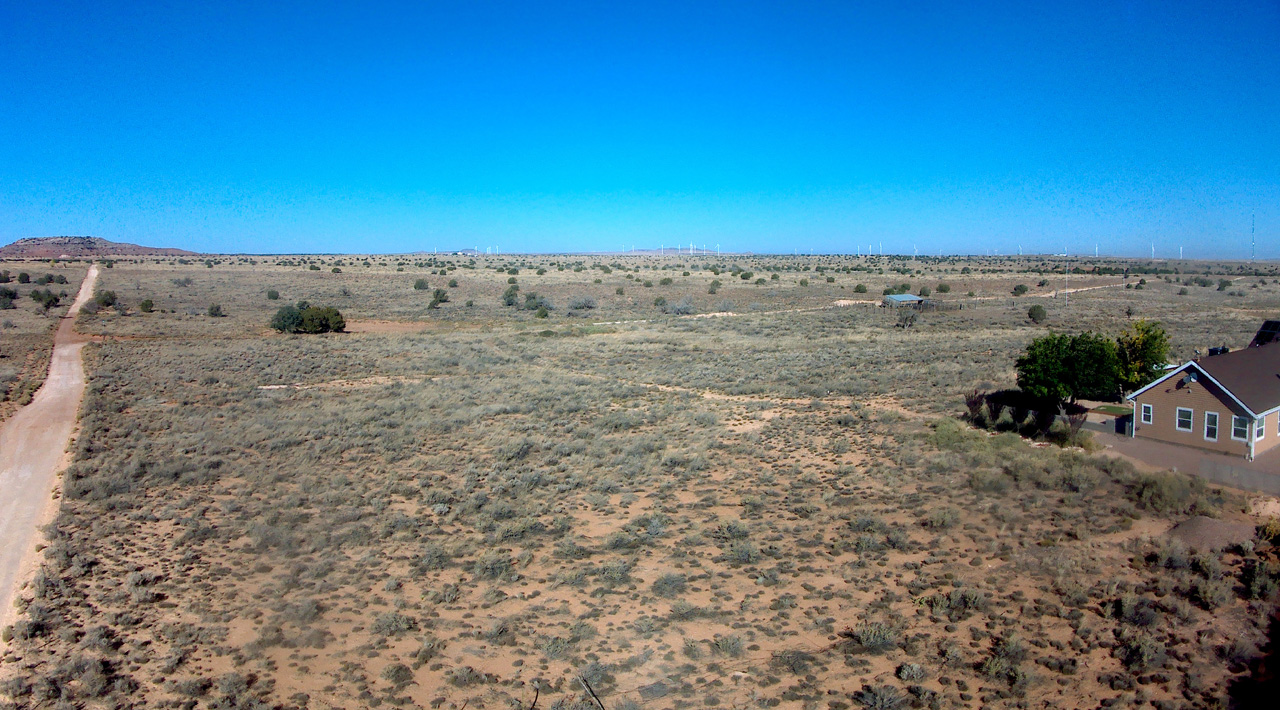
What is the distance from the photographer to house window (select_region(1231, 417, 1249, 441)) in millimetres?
17703

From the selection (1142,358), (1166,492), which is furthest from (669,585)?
(1142,358)

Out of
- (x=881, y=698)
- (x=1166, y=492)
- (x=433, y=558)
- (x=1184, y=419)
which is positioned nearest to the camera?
(x=881, y=698)

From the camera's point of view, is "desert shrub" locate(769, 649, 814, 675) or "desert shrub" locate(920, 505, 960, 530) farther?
"desert shrub" locate(920, 505, 960, 530)

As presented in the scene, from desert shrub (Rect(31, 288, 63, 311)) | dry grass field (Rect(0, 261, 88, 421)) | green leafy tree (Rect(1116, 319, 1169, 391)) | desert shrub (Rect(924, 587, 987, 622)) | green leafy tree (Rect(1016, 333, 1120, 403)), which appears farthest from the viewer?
desert shrub (Rect(31, 288, 63, 311))

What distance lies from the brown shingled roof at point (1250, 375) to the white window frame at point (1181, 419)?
45.4 inches

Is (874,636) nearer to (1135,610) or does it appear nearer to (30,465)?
(1135,610)

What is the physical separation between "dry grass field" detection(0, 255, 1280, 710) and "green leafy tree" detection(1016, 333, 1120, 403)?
116 inches

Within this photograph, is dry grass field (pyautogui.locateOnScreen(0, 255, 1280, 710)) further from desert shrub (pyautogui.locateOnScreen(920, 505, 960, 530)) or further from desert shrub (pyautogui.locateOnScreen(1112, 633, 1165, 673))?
desert shrub (pyautogui.locateOnScreen(920, 505, 960, 530))

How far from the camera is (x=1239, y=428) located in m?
17.8

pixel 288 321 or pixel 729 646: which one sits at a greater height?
pixel 288 321

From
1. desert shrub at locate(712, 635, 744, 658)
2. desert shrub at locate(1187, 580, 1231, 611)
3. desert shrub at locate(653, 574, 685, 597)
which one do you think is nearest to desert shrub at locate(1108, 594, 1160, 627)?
desert shrub at locate(1187, 580, 1231, 611)

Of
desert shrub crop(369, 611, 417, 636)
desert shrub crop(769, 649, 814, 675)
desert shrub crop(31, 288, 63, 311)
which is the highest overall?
desert shrub crop(31, 288, 63, 311)

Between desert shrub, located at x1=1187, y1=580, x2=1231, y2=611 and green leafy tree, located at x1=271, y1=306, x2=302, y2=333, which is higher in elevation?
green leafy tree, located at x1=271, y1=306, x2=302, y2=333

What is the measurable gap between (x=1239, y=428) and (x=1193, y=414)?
3.39 ft
